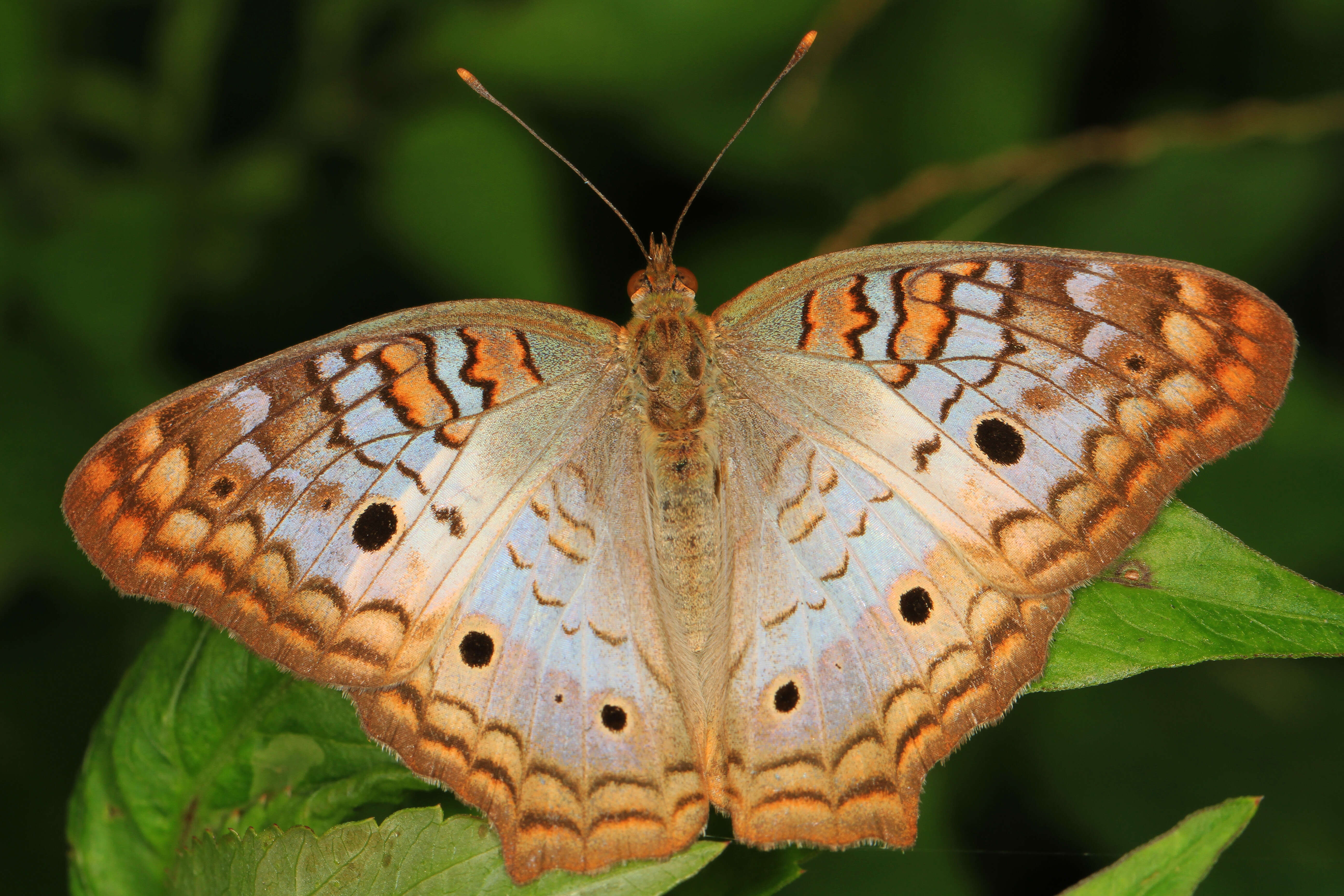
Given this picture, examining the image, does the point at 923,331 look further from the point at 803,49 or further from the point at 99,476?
the point at 99,476

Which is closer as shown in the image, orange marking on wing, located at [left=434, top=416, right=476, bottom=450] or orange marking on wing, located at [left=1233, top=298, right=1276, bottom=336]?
orange marking on wing, located at [left=1233, top=298, right=1276, bottom=336]

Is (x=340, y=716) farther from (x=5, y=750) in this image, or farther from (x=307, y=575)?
(x=5, y=750)

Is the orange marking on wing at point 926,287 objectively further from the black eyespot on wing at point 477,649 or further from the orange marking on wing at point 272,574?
the orange marking on wing at point 272,574

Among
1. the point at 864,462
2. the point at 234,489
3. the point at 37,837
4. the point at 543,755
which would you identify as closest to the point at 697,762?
the point at 543,755

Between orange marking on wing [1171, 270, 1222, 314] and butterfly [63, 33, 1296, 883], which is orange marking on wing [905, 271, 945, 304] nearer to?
butterfly [63, 33, 1296, 883]

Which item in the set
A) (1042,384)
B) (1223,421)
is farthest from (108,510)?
(1223,421)

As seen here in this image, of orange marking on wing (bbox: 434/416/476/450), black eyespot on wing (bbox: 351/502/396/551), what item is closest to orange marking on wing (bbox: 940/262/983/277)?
orange marking on wing (bbox: 434/416/476/450)
